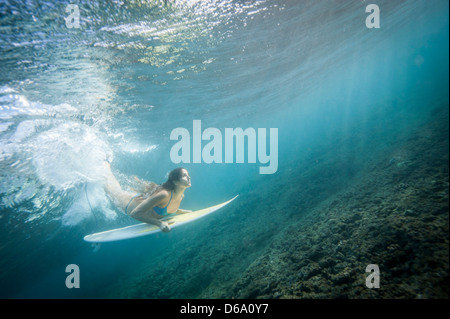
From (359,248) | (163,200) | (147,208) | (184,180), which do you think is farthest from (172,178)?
(359,248)

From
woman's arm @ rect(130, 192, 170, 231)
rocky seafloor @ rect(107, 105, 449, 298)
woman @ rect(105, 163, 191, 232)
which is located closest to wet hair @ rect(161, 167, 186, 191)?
woman @ rect(105, 163, 191, 232)

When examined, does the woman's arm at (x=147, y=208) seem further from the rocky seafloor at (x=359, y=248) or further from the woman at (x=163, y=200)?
the rocky seafloor at (x=359, y=248)

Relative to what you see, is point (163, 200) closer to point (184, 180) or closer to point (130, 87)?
point (184, 180)

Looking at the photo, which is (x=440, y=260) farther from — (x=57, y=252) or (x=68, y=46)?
(x=57, y=252)

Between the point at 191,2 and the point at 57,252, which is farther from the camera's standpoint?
the point at 57,252

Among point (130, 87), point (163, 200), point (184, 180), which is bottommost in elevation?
point (163, 200)

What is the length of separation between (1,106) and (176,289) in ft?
35.7

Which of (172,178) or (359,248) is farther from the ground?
(172,178)

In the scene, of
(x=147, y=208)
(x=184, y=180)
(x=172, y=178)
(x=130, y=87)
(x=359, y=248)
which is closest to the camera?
(x=359, y=248)

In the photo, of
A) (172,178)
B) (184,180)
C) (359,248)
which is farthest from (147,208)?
(359,248)

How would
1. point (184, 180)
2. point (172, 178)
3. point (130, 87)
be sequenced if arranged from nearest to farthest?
point (184, 180), point (172, 178), point (130, 87)

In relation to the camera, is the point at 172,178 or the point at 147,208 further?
the point at 172,178
